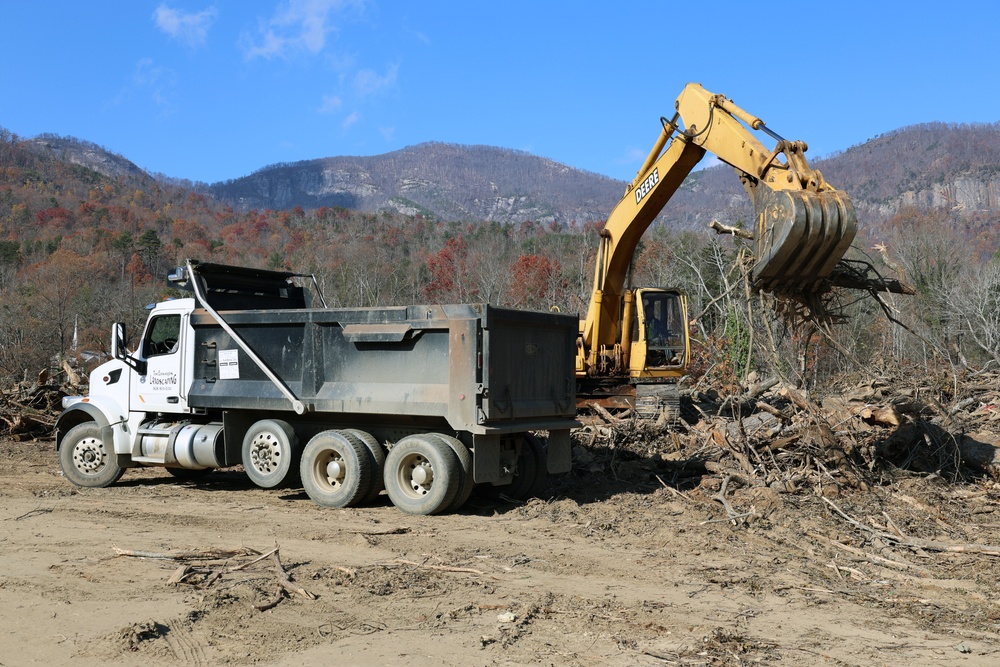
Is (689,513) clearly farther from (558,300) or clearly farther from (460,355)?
(558,300)

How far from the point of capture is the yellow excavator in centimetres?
955

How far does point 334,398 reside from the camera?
401 inches

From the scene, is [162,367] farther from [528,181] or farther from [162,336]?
[528,181]

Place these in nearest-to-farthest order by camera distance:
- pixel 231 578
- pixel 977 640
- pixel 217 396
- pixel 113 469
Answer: pixel 977 640
pixel 231 578
pixel 217 396
pixel 113 469

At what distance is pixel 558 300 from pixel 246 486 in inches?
1306

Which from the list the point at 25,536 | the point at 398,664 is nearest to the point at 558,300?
the point at 25,536

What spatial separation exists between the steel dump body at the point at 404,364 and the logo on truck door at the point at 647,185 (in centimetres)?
379

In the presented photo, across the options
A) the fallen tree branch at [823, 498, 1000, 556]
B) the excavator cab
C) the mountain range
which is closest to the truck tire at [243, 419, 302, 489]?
the fallen tree branch at [823, 498, 1000, 556]

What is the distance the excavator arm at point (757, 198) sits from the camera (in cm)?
948

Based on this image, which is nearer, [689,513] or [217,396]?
[689,513]

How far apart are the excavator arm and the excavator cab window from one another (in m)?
1.10

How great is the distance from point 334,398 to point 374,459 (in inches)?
33.2

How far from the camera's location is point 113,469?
11930 mm

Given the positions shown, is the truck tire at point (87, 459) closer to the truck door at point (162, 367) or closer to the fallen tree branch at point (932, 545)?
the truck door at point (162, 367)
